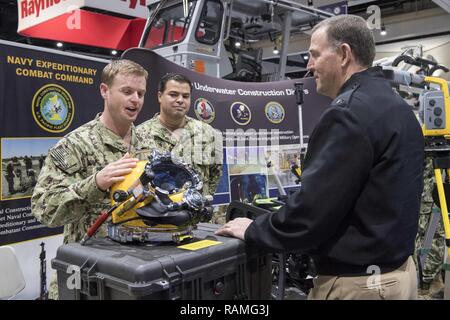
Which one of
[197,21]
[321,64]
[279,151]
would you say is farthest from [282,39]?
[321,64]

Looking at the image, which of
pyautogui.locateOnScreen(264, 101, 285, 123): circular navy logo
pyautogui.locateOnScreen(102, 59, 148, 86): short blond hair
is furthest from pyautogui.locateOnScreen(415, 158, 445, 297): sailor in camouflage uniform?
pyautogui.locateOnScreen(102, 59, 148, 86): short blond hair

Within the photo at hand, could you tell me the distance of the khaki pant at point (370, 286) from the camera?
4.53ft

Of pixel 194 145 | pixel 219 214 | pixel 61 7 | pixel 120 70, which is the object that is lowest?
pixel 219 214

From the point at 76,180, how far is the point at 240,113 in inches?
116

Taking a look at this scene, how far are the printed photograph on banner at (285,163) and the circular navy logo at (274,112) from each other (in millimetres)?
338

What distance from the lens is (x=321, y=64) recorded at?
1525 mm

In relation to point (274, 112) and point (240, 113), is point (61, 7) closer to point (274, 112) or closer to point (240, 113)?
point (240, 113)

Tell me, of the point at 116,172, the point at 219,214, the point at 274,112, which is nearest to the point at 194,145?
the point at 219,214

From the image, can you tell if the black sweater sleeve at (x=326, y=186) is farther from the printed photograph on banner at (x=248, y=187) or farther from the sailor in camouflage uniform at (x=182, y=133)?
the printed photograph on banner at (x=248, y=187)

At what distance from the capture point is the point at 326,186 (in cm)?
129

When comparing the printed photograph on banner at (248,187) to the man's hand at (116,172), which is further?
the printed photograph on banner at (248,187)

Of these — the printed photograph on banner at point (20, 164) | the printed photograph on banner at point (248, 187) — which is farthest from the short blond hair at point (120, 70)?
the printed photograph on banner at point (248, 187)
